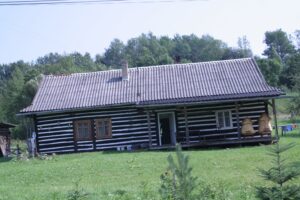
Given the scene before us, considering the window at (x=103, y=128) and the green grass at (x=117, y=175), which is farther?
the window at (x=103, y=128)

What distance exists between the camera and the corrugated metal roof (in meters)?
26.1

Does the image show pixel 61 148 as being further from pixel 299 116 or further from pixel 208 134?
pixel 299 116

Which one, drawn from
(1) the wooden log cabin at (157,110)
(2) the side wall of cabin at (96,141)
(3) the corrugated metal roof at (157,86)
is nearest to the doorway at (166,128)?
(1) the wooden log cabin at (157,110)

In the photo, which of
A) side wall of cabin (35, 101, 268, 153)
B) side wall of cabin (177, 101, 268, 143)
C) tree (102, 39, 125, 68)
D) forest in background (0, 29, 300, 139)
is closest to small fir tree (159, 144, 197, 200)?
side wall of cabin (35, 101, 268, 153)

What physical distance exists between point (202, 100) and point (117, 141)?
17.5ft

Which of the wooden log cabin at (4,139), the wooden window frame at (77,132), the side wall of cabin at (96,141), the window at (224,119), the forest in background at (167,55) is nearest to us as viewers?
the window at (224,119)

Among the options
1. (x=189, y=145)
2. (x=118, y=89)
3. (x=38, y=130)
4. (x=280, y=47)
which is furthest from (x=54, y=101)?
(x=280, y=47)

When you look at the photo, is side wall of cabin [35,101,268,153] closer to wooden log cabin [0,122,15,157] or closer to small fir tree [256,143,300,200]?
wooden log cabin [0,122,15,157]

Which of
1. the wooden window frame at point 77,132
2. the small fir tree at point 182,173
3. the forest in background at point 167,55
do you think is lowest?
the small fir tree at point 182,173

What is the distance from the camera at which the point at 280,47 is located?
109 metres

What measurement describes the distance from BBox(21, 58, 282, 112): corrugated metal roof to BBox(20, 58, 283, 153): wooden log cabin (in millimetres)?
49

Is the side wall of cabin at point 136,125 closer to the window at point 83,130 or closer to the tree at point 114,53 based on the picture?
the window at point 83,130

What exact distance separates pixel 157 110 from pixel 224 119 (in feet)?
11.4

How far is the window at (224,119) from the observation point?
26.5 metres
